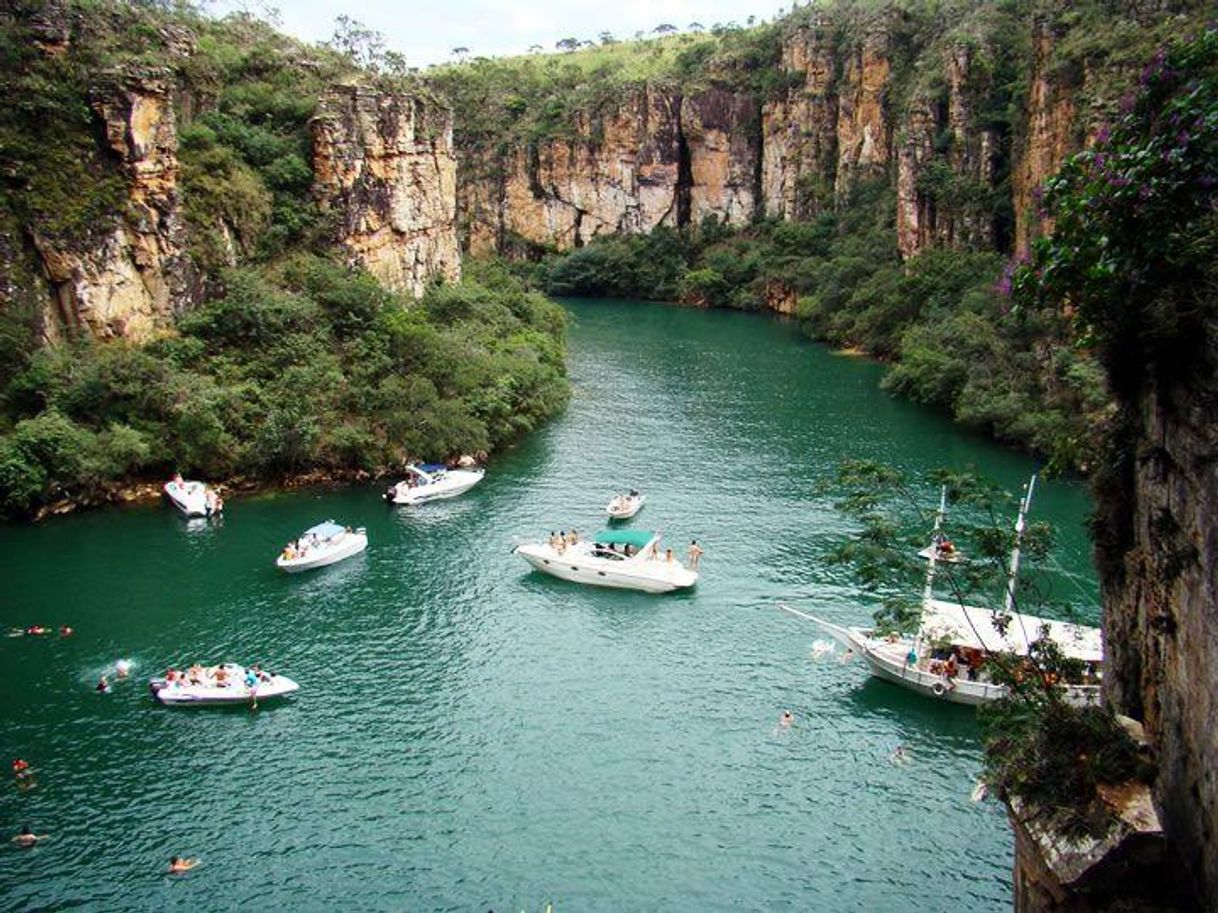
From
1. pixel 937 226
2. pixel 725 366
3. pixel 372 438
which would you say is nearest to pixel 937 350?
pixel 725 366

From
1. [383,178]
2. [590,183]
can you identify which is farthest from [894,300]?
[590,183]

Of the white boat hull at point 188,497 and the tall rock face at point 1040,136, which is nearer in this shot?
the white boat hull at point 188,497

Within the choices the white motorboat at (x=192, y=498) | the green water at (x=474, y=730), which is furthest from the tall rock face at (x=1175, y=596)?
the white motorboat at (x=192, y=498)

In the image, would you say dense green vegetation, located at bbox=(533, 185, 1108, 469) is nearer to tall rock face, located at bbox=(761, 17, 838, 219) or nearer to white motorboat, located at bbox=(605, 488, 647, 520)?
tall rock face, located at bbox=(761, 17, 838, 219)

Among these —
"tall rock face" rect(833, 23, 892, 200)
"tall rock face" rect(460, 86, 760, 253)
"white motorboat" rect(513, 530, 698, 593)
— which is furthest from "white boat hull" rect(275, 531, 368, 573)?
"tall rock face" rect(460, 86, 760, 253)

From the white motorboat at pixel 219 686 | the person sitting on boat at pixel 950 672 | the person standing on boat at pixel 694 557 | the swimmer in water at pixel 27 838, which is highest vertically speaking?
the person standing on boat at pixel 694 557

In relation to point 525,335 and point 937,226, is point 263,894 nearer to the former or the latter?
point 525,335

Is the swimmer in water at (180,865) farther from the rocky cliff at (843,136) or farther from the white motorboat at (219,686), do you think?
the rocky cliff at (843,136)
